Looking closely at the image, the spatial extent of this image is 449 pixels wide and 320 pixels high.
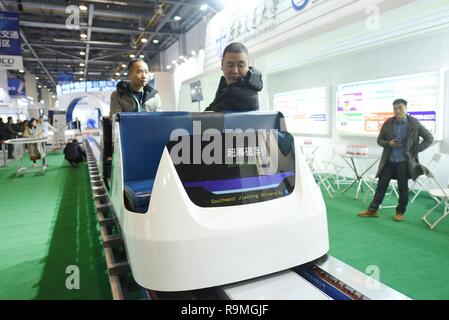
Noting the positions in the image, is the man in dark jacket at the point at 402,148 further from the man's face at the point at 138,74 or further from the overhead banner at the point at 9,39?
the overhead banner at the point at 9,39

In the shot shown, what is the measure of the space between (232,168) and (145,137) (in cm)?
71

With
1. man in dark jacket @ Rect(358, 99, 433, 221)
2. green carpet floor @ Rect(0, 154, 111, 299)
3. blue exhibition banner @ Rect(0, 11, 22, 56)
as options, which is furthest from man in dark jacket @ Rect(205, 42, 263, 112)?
blue exhibition banner @ Rect(0, 11, 22, 56)

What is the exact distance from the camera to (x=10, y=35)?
7.95 meters

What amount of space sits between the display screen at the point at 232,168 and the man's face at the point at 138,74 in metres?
1.52

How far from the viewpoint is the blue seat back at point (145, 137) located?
6.33 feet

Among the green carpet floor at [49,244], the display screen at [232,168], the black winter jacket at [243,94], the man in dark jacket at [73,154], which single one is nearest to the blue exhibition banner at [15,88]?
the man in dark jacket at [73,154]

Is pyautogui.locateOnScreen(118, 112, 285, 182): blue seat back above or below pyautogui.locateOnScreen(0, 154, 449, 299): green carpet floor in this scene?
above

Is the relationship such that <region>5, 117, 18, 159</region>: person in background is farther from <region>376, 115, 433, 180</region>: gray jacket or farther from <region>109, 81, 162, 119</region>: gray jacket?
<region>376, 115, 433, 180</region>: gray jacket

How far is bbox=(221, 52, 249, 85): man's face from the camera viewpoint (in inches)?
75.5

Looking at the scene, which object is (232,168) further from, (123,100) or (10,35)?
(10,35)

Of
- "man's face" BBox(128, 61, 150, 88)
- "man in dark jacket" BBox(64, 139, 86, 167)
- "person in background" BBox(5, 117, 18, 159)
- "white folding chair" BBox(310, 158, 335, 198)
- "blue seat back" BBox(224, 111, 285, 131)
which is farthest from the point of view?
"person in background" BBox(5, 117, 18, 159)

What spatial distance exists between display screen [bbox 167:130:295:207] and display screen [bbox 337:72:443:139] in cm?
485

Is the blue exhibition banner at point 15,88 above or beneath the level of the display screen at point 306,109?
above

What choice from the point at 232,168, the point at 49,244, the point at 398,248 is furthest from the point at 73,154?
the point at 232,168
